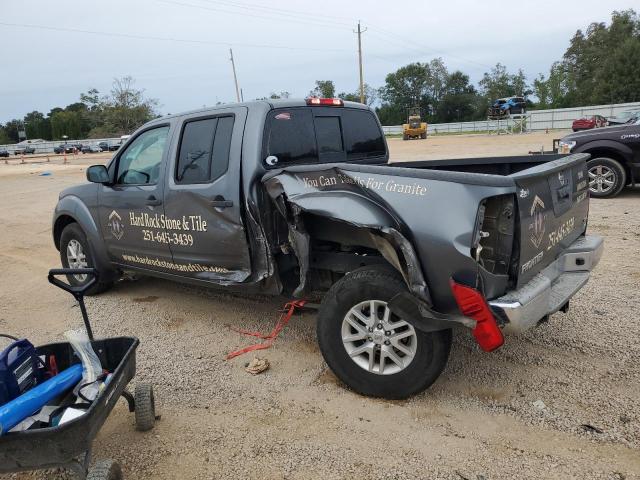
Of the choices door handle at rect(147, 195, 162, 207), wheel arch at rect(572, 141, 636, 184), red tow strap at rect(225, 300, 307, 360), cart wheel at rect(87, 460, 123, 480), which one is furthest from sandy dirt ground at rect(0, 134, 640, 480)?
wheel arch at rect(572, 141, 636, 184)

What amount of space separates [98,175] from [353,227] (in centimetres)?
284

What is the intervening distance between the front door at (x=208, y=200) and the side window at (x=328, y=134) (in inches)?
27.7

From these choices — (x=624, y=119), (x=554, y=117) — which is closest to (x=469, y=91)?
(x=554, y=117)

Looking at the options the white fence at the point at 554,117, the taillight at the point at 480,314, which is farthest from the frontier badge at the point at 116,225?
the white fence at the point at 554,117

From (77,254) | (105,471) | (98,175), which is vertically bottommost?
(105,471)

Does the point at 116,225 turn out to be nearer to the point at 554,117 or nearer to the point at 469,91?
the point at 554,117

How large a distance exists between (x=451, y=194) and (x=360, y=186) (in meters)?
0.57

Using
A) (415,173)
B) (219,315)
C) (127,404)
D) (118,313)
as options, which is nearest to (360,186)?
(415,173)

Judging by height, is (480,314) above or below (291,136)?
below

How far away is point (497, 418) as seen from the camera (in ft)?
9.98

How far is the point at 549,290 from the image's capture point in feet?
10.1

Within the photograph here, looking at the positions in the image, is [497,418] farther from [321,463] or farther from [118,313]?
[118,313]

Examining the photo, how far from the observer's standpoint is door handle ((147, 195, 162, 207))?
14.8 ft

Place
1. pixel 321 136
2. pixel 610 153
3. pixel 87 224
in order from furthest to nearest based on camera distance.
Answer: pixel 610 153 < pixel 87 224 < pixel 321 136
